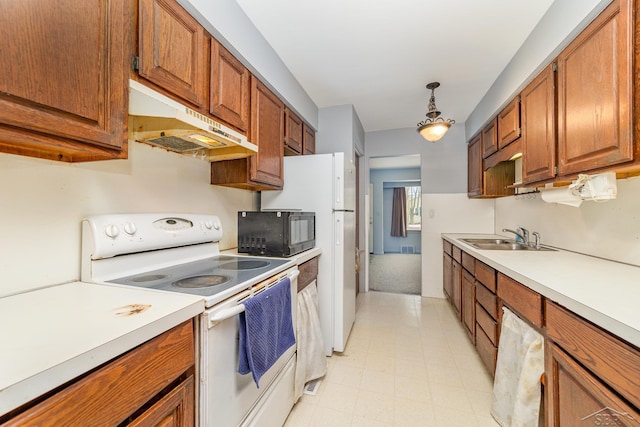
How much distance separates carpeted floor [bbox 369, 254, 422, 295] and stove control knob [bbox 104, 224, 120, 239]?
11.3 feet

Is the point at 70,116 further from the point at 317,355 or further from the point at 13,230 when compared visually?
the point at 317,355

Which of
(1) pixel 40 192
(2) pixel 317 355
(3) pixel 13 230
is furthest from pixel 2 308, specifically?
(2) pixel 317 355

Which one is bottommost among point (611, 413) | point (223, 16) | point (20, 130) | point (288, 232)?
point (611, 413)

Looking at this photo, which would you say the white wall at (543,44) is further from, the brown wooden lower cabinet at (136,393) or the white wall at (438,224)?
the brown wooden lower cabinet at (136,393)

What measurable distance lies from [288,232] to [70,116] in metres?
1.08

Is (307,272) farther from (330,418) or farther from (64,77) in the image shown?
(64,77)

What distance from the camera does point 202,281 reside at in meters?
1.09

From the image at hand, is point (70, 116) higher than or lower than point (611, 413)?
higher

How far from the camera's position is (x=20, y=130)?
0.67 meters

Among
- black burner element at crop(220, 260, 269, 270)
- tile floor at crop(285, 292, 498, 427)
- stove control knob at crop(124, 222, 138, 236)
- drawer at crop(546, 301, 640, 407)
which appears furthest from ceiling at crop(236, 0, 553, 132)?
tile floor at crop(285, 292, 498, 427)

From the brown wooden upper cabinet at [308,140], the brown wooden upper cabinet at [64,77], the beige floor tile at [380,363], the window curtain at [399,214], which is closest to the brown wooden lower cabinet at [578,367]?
the beige floor tile at [380,363]

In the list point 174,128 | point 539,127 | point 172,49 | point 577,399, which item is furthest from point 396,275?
point 172,49

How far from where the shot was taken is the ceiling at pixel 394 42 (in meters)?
1.53

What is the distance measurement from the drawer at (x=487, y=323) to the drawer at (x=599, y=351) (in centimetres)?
65
